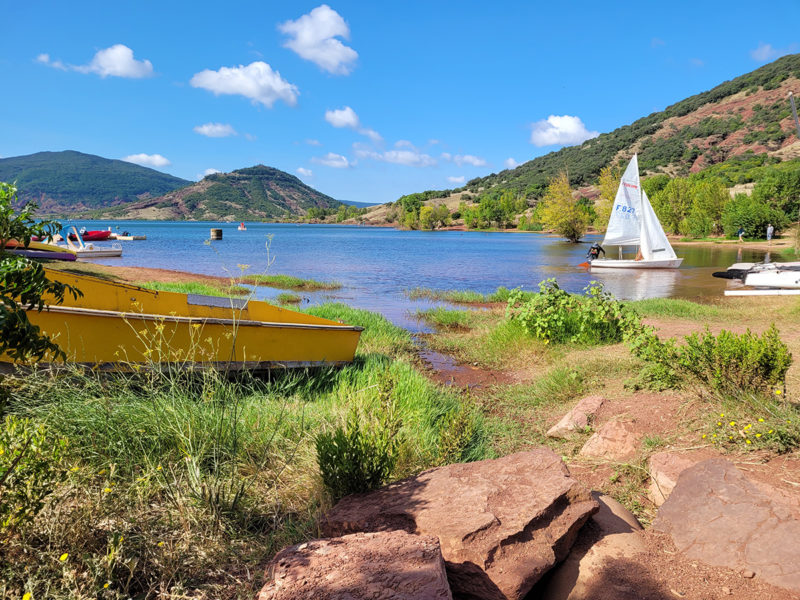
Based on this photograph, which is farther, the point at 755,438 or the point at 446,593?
the point at 755,438

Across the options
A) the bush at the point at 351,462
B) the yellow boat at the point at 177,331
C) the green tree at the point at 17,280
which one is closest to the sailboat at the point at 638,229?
the yellow boat at the point at 177,331

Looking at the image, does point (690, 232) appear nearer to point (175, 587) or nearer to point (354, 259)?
point (354, 259)

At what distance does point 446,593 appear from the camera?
1965mm

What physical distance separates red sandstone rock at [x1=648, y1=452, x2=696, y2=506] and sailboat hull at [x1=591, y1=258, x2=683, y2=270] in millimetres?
29271

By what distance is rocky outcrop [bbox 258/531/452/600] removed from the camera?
1.93m

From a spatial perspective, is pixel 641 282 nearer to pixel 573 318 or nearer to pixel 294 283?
pixel 294 283

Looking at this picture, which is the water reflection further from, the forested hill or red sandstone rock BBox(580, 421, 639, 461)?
the forested hill

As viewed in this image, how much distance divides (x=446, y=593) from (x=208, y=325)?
17.4ft

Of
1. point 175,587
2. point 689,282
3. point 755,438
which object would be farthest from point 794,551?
point 689,282

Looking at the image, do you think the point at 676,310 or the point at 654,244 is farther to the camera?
the point at 654,244

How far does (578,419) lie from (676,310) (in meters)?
9.97

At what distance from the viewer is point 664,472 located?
12.2ft

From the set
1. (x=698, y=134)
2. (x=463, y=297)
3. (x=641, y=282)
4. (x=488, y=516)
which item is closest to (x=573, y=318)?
(x=488, y=516)

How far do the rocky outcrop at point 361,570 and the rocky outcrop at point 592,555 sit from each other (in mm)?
1012
